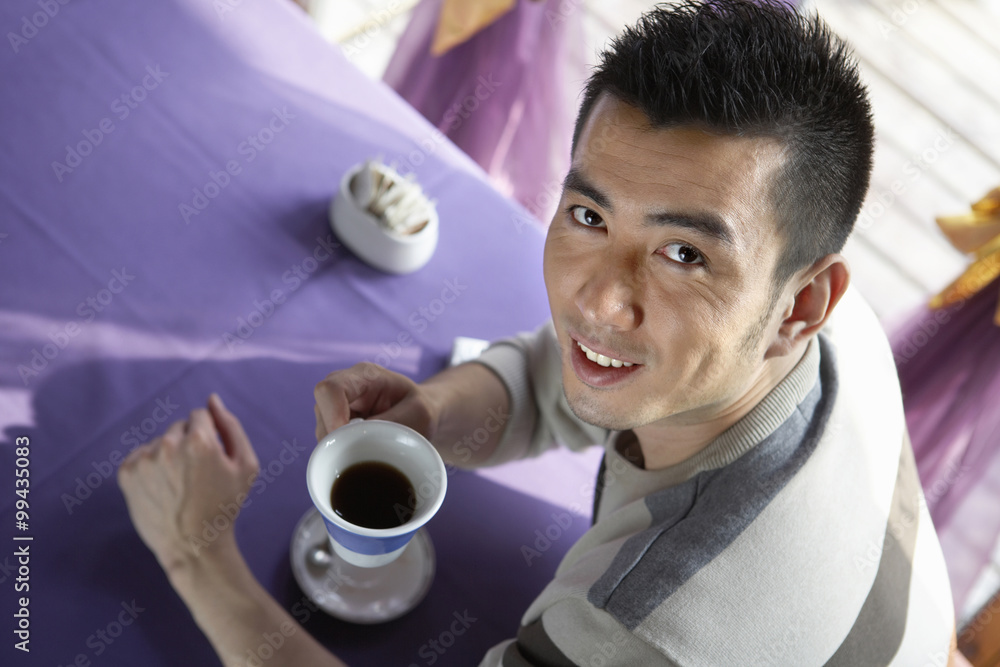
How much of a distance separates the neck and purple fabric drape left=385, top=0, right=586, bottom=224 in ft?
4.68

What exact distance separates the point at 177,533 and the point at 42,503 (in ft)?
Result: 0.74

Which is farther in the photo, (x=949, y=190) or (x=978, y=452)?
(x=949, y=190)

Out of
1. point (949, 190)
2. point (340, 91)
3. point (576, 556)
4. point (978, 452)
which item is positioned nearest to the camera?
point (576, 556)

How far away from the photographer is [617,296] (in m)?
0.93

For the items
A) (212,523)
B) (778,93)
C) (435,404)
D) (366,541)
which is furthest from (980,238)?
(212,523)

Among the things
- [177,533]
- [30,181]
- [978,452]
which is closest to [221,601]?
[177,533]

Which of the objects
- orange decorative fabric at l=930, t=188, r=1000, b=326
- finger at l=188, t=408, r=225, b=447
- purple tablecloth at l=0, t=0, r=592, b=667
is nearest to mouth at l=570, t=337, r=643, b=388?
purple tablecloth at l=0, t=0, r=592, b=667

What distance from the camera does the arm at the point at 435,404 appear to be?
116cm

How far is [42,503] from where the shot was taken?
1.18 metres

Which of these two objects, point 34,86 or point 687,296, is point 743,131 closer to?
point 687,296

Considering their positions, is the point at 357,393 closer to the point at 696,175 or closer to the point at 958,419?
the point at 696,175

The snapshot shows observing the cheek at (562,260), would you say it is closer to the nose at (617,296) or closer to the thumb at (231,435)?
the nose at (617,296)

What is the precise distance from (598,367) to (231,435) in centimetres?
58

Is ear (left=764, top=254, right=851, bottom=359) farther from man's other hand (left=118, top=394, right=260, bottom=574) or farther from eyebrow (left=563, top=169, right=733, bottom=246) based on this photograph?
man's other hand (left=118, top=394, right=260, bottom=574)
